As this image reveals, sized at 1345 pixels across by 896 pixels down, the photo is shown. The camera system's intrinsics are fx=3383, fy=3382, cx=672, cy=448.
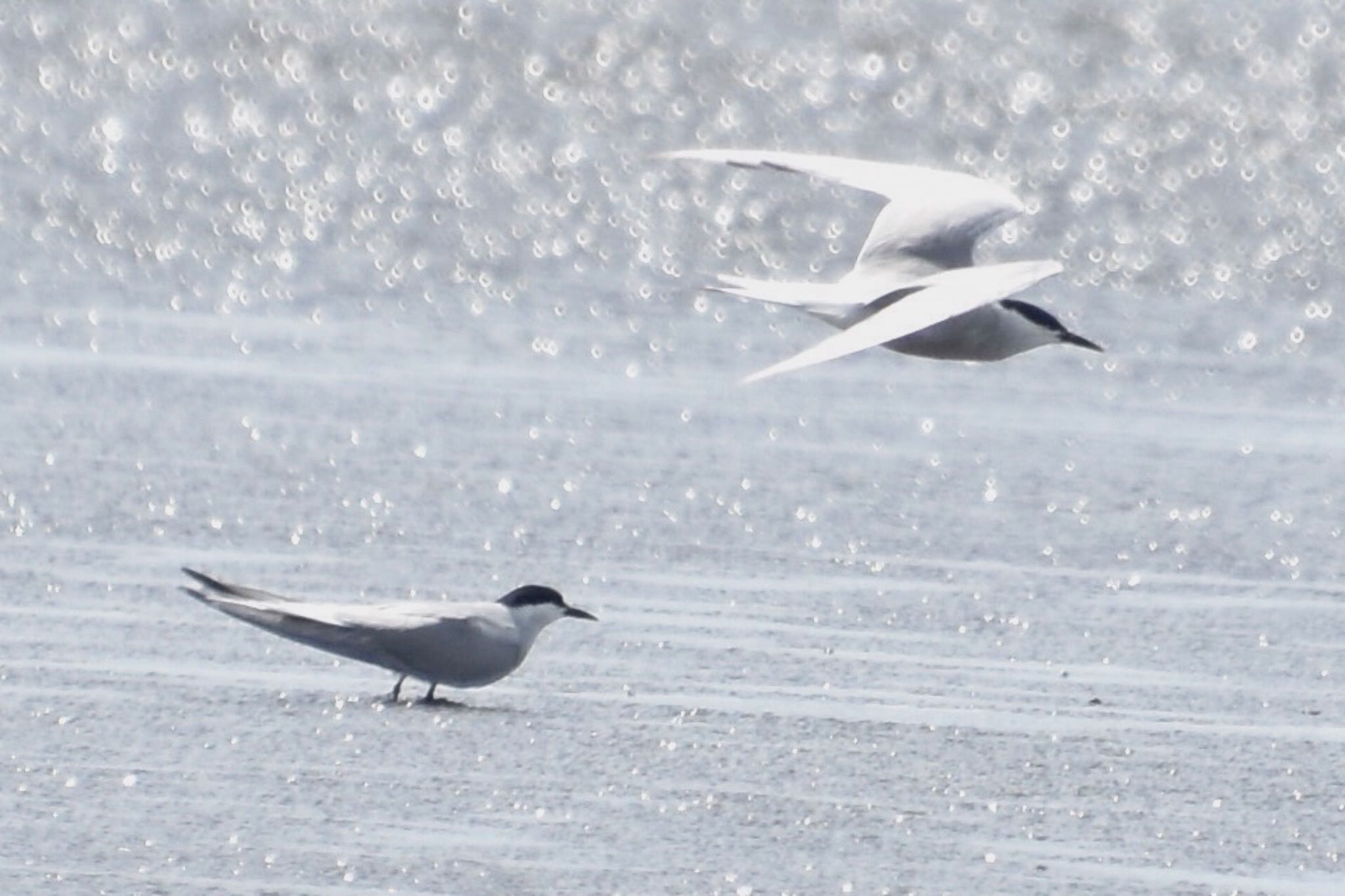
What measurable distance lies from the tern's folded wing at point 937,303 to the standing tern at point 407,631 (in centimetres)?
81

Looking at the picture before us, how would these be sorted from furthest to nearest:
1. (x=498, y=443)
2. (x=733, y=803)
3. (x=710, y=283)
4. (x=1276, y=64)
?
(x=1276, y=64) < (x=710, y=283) < (x=498, y=443) < (x=733, y=803)

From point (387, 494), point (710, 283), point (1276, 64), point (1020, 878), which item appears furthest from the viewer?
point (1276, 64)

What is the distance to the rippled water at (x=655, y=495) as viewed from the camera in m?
5.90

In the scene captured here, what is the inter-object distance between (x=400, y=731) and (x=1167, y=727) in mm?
1510

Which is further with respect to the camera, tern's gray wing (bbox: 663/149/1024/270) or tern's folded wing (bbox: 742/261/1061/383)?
tern's gray wing (bbox: 663/149/1024/270)

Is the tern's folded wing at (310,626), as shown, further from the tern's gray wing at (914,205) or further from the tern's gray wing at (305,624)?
the tern's gray wing at (914,205)

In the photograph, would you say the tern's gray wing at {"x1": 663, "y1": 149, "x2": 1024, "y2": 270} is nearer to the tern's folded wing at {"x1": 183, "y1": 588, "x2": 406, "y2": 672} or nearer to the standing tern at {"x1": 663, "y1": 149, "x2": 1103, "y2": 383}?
the standing tern at {"x1": 663, "y1": 149, "x2": 1103, "y2": 383}

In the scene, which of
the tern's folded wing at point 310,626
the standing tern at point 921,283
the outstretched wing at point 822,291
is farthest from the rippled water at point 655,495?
the outstretched wing at point 822,291

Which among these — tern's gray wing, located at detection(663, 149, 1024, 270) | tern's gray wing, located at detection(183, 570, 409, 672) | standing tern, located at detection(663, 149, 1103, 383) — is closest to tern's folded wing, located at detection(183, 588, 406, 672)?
tern's gray wing, located at detection(183, 570, 409, 672)

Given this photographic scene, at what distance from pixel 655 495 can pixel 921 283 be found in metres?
1.84

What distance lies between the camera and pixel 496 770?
20.4 feet

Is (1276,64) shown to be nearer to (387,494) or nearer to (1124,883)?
(387,494)

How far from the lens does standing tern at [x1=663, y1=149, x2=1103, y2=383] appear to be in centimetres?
650

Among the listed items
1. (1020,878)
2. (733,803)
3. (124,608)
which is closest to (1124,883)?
(1020,878)
